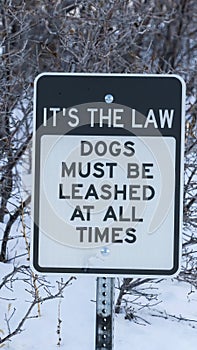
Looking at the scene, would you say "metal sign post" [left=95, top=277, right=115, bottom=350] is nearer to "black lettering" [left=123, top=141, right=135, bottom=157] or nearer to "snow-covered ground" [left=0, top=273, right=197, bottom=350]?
"black lettering" [left=123, top=141, right=135, bottom=157]

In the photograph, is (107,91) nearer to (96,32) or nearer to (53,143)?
(53,143)

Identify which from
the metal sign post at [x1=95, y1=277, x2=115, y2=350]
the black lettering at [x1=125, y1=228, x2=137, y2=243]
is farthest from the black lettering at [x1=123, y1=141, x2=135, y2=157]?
the metal sign post at [x1=95, y1=277, x2=115, y2=350]

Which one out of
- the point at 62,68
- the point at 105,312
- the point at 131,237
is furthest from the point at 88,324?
the point at 62,68

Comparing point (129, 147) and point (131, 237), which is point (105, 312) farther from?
point (129, 147)

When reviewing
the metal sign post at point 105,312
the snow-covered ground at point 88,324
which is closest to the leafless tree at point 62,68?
the snow-covered ground at point 88,324

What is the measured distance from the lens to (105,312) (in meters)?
1.87

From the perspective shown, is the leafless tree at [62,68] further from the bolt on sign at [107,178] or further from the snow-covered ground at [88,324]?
the bolt on sign at [107,178]

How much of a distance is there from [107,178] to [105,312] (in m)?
0.37

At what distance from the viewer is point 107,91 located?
1817mm

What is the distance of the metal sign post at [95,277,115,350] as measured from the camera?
1858 mm

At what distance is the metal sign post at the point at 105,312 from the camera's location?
1858 millimetres

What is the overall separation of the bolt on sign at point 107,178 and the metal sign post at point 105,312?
67 mm

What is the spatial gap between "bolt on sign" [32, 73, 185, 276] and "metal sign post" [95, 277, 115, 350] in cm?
7

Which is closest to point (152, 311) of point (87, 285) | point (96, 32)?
point (87, 285)
